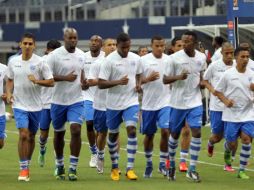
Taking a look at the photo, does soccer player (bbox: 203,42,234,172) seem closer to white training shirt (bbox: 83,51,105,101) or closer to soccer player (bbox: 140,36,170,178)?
soccer player (bbox: 140,36,170,178)

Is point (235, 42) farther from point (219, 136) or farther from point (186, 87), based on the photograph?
point (186, 87)

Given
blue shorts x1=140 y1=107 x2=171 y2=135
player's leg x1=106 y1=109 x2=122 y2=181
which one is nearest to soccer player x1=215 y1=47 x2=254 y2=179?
blue shorts x1=140 y1=107 x2=171 y2=135

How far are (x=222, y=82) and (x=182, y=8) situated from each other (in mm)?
38495

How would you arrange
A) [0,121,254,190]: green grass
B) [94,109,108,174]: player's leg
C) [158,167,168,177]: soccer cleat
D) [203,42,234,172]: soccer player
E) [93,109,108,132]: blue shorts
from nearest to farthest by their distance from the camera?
[0,121,254,190]: green grass, [158,167,168,177]: soccer cleat, [203,42,234,172]: soccer player, [94,109,108,174]: player's leg, [93,109,108,132]: blue shorts

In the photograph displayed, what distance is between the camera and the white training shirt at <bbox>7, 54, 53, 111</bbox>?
663 inches

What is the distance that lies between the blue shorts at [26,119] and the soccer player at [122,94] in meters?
1.22

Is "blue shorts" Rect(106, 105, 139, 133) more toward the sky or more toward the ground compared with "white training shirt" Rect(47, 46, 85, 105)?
more toward the ground

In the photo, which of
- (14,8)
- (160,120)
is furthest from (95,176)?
(14,8)

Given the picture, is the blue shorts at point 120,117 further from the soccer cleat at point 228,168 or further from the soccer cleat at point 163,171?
the soccer cleat at point 228,168

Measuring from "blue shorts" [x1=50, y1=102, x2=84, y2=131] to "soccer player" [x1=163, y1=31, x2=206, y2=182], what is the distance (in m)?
1.54

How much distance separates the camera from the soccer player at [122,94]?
1692 cm

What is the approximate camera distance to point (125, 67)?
1706cm

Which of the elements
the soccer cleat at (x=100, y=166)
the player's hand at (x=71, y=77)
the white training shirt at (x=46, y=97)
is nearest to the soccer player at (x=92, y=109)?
the white training shirt at (x=46, y=97)

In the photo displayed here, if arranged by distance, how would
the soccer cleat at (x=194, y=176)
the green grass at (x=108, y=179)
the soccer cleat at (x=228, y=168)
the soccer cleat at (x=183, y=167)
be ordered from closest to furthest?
the green grass at (x=108, y=179) → the soccer cleat at (x=194, y=176) → the soccer cleat at (x=183, y=167) → the soccer cleat at (x=228, y=168)
